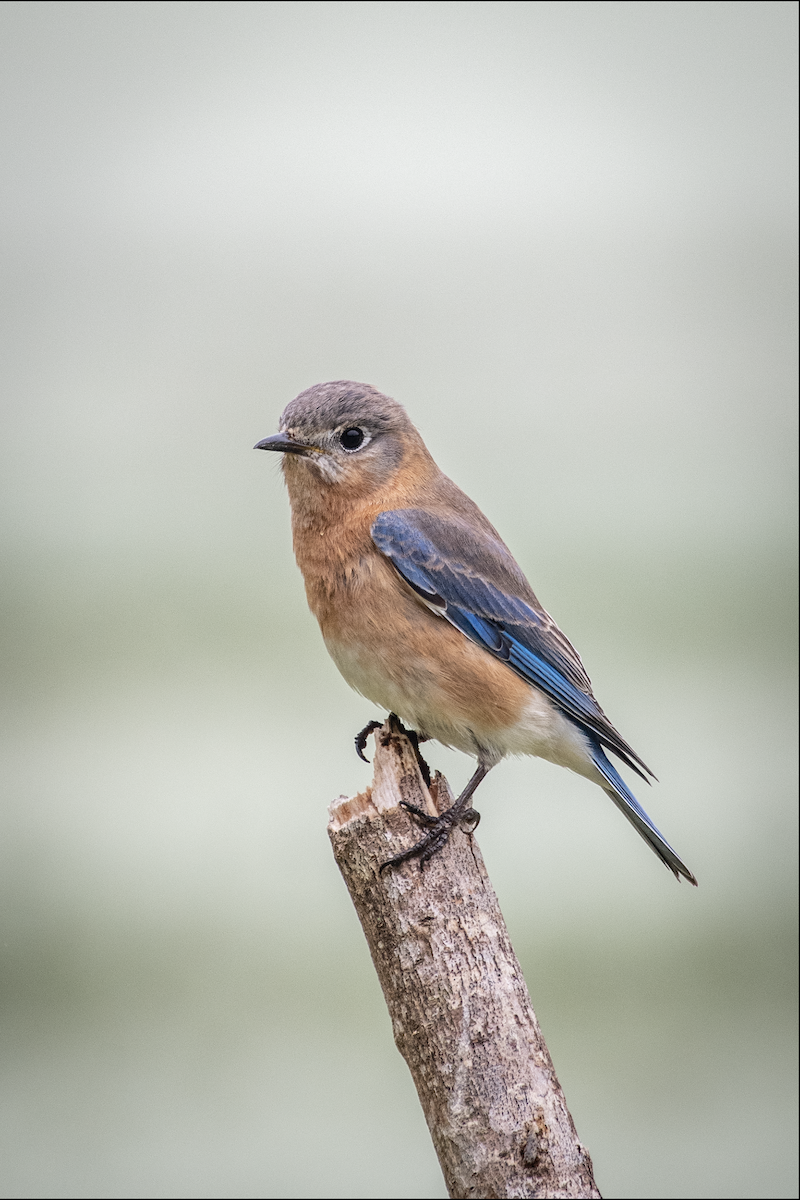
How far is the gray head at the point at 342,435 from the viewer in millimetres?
2922

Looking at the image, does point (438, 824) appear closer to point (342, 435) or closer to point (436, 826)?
point (436, 826)

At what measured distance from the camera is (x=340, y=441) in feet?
9.81

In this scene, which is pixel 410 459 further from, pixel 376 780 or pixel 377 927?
pixel 377 927

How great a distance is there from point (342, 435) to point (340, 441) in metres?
0.02

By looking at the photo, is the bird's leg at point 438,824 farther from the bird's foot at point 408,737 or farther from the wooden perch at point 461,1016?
the bird's foot at point 408,737

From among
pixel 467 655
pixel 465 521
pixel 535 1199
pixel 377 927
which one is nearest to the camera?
pixel 535 1199

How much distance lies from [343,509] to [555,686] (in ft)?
2.37

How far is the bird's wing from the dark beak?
10.5 inches

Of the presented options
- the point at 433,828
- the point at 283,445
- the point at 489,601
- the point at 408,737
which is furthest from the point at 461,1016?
the point at 283,445

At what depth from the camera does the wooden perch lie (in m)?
2.17

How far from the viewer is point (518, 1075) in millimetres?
2207

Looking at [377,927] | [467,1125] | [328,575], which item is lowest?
[467,1125]

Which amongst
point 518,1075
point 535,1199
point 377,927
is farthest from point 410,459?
point 535,1199

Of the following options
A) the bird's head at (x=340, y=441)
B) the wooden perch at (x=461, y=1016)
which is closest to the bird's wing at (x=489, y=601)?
the bird's head at (x=340, y=441)
